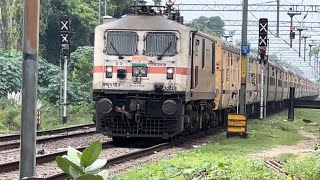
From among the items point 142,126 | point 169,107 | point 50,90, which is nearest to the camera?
point 169,107

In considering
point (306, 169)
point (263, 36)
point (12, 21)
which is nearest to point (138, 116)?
point (306, 169)

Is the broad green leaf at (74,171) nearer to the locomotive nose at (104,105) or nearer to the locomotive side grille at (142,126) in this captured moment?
the locomotive nose at (104,105)

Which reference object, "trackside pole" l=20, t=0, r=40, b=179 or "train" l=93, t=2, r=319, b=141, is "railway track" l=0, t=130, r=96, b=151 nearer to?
"train" l=93, t=2, r=319, b=141

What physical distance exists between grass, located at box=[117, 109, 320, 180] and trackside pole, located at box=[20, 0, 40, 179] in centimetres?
217

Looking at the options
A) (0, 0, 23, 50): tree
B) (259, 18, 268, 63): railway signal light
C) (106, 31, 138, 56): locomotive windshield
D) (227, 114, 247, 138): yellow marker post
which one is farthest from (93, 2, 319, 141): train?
(0, 0, 23, 50): tree

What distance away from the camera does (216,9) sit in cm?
5297

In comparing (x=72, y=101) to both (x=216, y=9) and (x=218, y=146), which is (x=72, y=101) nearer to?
(x=218, y=146)

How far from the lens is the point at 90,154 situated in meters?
3.52

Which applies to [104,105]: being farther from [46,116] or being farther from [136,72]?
[46,116]

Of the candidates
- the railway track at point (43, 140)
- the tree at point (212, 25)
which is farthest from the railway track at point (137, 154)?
the tree at point (212, 25)

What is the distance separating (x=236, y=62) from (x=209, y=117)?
5.71 m

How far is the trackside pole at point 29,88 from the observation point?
7855 millimetres

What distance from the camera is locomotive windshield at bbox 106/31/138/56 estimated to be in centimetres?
1706

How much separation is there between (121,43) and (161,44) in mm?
987
